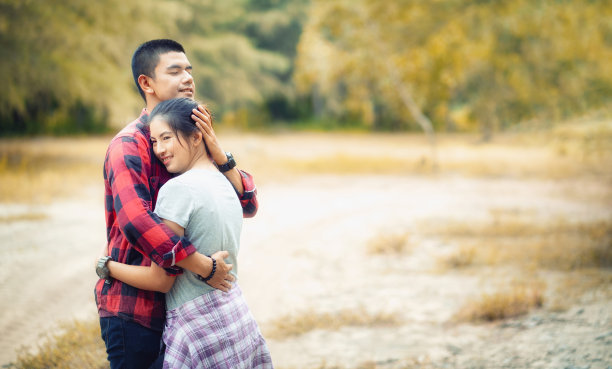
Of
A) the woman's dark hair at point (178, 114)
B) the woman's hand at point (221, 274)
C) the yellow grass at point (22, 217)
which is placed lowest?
the yellow grass at point (22, 217)

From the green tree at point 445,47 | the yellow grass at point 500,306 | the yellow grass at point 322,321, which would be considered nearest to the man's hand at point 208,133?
the yellow grass at point 322,321

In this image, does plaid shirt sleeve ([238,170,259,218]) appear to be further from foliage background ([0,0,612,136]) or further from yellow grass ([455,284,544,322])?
foliage background ([0,0,612,136])

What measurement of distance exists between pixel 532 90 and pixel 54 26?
41.9ft

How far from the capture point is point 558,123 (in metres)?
8.34

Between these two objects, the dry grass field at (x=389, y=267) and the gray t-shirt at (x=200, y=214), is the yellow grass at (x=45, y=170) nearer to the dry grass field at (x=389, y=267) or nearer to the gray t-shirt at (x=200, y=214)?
the dry grass field at (x=389, y=267)

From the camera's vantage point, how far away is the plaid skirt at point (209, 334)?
6.84ft

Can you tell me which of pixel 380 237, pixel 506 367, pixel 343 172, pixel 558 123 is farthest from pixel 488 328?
pixel 343 172

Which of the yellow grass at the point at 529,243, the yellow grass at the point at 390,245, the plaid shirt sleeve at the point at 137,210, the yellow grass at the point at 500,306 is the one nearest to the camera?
the plaid shirt sleeve at the point at 137,210

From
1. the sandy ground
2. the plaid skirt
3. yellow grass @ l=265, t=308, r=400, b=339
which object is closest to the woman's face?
the plaid skirt

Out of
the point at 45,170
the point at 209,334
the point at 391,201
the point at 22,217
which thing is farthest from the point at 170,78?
the point at 45,170

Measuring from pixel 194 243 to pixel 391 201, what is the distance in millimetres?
9913

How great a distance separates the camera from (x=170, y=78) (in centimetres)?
226

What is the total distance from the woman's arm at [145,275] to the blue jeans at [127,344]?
157 mm

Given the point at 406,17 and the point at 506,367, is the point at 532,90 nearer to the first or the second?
the point at 406,17
